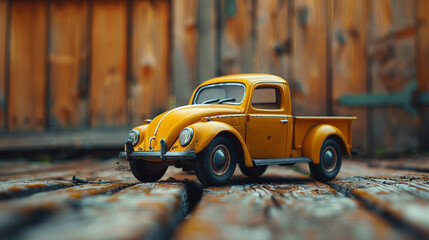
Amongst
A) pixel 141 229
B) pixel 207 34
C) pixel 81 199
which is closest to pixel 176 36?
pixel 207 34

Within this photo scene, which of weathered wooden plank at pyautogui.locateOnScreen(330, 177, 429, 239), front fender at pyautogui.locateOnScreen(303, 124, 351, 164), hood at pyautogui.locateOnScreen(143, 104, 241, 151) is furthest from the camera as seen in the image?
front fender at pyautogui.locateOnScreen(303, 124, 351, 164)

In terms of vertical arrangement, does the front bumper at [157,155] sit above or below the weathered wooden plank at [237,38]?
below

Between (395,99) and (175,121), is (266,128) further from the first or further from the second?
(395,99)

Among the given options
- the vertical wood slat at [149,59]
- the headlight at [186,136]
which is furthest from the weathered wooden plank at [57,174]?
the vertical wood slat at [149,59]

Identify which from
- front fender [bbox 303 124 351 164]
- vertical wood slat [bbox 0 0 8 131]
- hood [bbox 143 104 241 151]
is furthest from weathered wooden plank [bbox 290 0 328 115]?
vertical wood slat [bbox 0 0 8 131]

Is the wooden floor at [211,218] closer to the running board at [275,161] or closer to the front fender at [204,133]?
the front fender at [204,133]

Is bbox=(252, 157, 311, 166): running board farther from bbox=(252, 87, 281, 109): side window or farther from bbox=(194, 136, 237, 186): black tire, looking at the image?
bbox=(252, 87, 281, 109): side window
